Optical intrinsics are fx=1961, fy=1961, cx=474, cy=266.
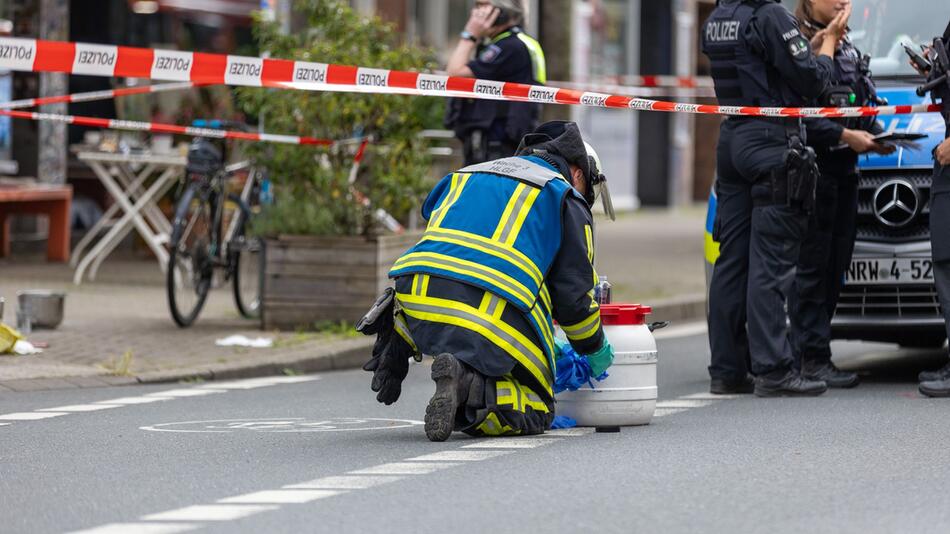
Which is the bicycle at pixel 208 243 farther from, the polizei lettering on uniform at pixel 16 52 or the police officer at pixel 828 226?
the police officer at pixel 828 226

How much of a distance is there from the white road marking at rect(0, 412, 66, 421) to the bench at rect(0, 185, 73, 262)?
7.41 meters

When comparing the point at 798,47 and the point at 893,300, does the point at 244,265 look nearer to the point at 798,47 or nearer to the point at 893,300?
the point at 893,300

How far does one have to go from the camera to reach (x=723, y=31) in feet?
30.7

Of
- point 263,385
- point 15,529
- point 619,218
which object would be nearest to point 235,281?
point 263,385

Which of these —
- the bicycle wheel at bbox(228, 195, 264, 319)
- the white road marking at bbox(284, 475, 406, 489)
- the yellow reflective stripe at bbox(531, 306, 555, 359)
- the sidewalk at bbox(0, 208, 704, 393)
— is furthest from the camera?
the bicycle wheel at bbox(228, 195, 264, 319)

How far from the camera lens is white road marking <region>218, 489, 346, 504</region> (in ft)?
20.4

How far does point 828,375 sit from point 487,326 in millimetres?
2893

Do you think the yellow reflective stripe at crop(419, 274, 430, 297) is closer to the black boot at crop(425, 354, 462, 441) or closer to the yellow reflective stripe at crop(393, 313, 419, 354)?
the yellow reflective stripe at crop(393, 313, 419, 354)

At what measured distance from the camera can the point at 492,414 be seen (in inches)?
299

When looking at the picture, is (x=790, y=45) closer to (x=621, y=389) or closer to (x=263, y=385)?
(x=621, y=389)

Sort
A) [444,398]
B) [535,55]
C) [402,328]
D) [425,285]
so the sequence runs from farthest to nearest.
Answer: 1. [535,55]
2. [402,328]
3. [425,285]
4. [444,398]

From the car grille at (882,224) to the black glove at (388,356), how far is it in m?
2.98

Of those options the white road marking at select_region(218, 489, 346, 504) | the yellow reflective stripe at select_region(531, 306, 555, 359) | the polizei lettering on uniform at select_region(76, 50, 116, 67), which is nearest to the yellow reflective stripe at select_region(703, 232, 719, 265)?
the yellow reflective stripe at select_region(531, 306, 555, 359)

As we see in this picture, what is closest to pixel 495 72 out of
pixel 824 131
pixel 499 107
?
pixel 499 107
